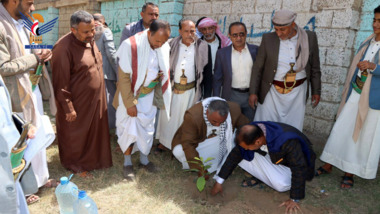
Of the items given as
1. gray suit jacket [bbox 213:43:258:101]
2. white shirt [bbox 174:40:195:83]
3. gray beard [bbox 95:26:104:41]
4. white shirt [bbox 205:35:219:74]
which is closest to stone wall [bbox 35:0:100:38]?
gray beard [bbox 95:26:104:41]

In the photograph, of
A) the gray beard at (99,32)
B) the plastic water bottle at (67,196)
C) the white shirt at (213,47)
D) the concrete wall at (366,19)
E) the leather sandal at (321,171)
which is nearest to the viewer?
the plastic water bottle at (67,196)

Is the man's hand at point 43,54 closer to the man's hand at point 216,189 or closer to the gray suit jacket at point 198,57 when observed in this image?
the gray suit jacket at point 198,57

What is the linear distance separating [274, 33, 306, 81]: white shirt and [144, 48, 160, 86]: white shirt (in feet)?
4.76

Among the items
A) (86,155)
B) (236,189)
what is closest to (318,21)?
(236,189)

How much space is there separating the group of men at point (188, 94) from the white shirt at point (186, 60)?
0.01 m

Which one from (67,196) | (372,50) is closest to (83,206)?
(67,196)

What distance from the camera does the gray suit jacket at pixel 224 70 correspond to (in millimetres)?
3494

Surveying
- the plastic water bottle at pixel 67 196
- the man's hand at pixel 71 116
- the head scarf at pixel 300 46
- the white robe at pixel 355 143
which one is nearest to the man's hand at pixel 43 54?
the man's hand at pixel 71 116

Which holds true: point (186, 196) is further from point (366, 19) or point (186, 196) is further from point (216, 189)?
point (366, 19)

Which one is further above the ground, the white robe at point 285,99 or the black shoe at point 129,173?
the white robe at point 285,99

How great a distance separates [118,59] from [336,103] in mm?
3120

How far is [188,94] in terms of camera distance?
140 inches

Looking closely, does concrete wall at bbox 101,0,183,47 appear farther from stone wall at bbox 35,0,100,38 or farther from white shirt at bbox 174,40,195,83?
white shirt at bbox 174,40,195,83

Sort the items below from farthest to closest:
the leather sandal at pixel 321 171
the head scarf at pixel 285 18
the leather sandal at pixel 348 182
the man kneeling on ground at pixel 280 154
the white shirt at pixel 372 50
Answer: the leather sandal at pixel 321 171, the leather sandal at pixel 348 182, the head scarf at pixel 285 18, the white shirt at pixel 372 50, the man kneeling on ground at pixel 280 154
